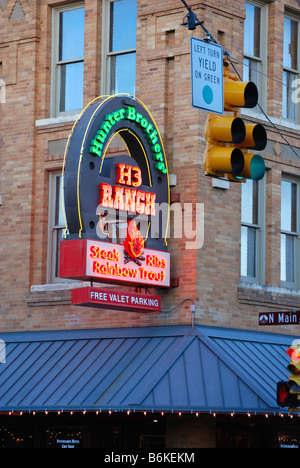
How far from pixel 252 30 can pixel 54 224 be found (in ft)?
18.7

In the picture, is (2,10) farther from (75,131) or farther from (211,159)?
(211,159)

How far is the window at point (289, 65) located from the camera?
22391 millimetres

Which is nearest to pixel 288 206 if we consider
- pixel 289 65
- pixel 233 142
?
pixel 289 65

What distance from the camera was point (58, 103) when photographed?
22.0 metres

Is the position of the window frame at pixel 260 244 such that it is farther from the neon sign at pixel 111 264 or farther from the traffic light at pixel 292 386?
the traffic light at pixel 292 386

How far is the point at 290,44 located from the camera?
22625 millimetres

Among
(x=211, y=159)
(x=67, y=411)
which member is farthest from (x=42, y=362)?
(x=211, y=159)

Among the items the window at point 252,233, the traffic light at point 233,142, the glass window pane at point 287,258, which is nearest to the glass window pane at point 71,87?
the window at point 252,233

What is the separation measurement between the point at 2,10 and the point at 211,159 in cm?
1159

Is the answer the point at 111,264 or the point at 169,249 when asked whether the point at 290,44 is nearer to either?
the point at 169,249

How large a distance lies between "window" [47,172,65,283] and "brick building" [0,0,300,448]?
0.03 metres

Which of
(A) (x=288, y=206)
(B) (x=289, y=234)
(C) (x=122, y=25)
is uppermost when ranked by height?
(C) (x=122, y=25)

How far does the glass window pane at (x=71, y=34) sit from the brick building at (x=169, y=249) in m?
0.03

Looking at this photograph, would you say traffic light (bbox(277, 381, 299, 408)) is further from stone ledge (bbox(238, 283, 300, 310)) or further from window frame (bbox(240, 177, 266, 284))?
window frame (bbox(240, 177, 266, 284))
